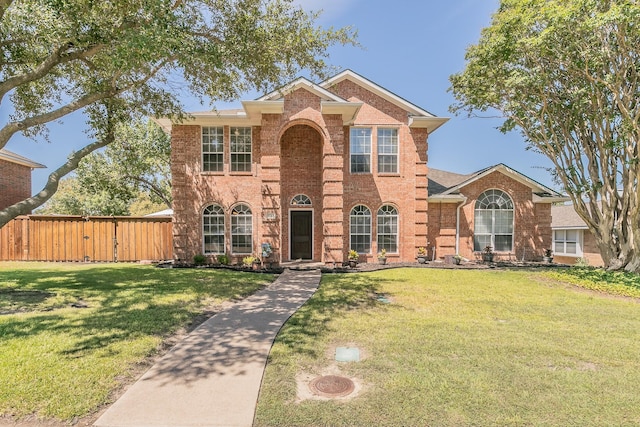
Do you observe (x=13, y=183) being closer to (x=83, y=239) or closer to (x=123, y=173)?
(x=123, y=173)

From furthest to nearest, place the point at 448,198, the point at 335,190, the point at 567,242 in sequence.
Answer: the point at 567,242 → the point at 448,198 → the point at 335,190

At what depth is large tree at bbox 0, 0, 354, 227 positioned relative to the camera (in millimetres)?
6559

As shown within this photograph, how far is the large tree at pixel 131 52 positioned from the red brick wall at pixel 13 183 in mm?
10125

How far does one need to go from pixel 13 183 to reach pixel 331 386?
80.1ft

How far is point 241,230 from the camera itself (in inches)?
578

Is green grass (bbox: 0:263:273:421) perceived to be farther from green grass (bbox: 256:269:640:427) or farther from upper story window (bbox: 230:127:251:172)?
upper story window (bbox: 230:127:251:172)

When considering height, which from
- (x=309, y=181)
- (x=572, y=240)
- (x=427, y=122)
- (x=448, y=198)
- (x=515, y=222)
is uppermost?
(x=427, y=122)

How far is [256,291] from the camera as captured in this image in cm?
924

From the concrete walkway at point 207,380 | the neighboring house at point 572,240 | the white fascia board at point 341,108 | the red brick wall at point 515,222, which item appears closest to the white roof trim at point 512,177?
the red brick wall at point 515,222

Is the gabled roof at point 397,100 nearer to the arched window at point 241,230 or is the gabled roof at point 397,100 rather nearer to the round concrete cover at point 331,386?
the arched window at point 241,230

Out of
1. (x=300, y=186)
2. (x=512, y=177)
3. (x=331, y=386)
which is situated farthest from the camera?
(x=512, y=177)

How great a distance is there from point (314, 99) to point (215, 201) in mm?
6441

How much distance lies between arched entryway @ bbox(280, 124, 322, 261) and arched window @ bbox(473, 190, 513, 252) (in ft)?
27.4

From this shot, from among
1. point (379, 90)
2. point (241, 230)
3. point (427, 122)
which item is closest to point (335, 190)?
point (241, 230)
